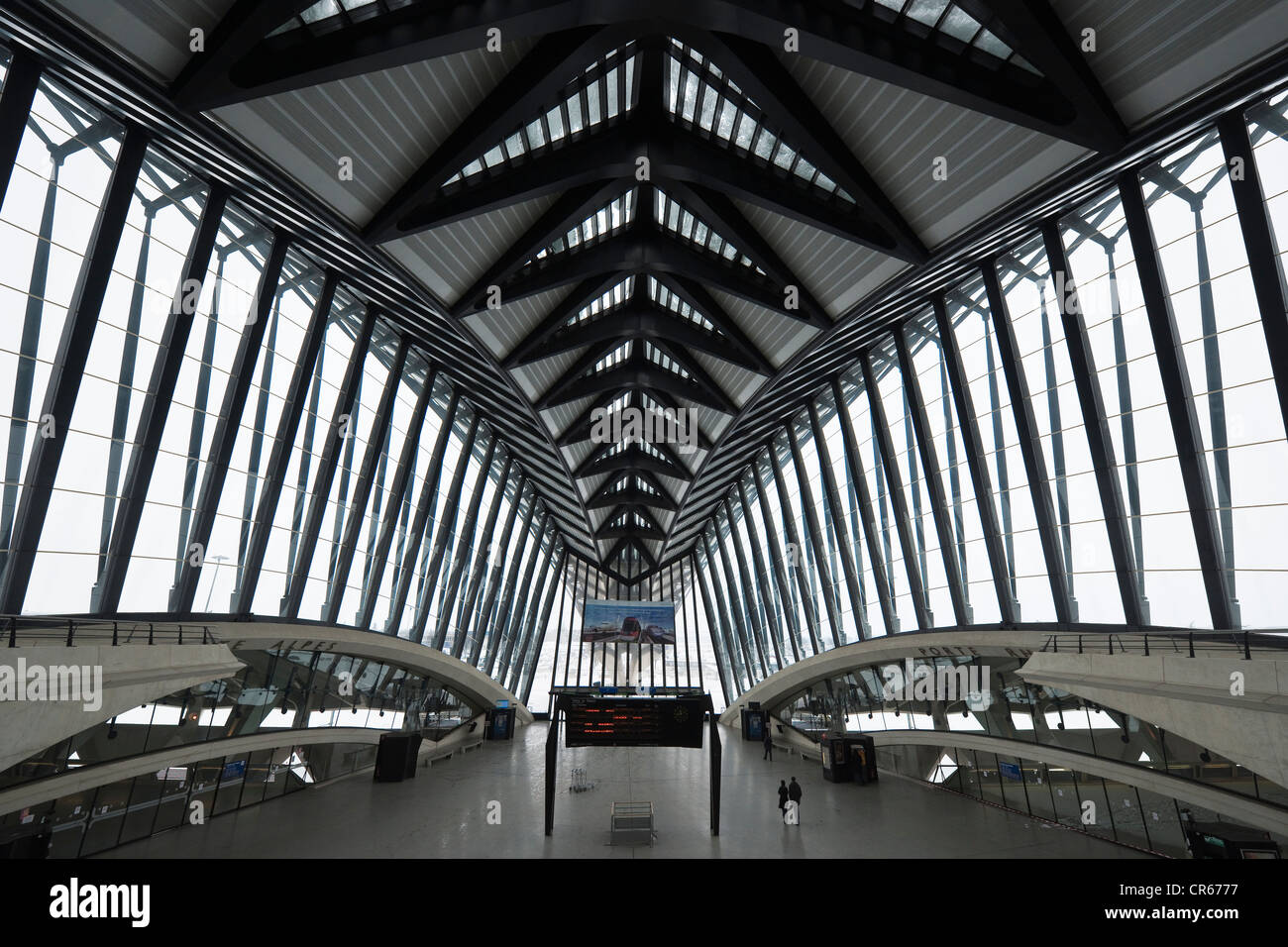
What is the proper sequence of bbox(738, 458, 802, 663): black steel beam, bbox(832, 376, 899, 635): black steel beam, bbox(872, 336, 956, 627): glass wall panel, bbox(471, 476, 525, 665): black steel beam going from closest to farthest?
bbox(872, 336, 956, 627): glass wall panel → bbox(832, 376, 899, 635): black steel beam → bbox(738, 458, 802, 663): black steel beam → bbox(471, 476, 525, 665): black steel beam

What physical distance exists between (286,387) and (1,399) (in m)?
6.66

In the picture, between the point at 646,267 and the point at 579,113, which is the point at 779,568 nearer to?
the point at 646,267

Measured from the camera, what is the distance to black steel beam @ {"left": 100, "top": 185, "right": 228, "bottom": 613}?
12.6 meters

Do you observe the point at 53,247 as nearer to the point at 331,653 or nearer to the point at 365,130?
the point at 365,130

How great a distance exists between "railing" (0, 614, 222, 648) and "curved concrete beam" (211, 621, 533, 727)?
131 cm

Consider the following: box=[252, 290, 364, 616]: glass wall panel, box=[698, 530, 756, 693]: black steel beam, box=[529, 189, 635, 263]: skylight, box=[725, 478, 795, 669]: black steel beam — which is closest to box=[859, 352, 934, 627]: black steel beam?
box=[529, 189, 635, 263]: skylight

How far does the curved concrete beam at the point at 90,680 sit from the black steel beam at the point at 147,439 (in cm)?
251

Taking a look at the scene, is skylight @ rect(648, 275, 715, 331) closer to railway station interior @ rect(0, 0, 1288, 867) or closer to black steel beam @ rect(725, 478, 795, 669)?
railway station interior @ rect(0, 0, 1288, 867)

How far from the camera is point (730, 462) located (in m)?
33.8
